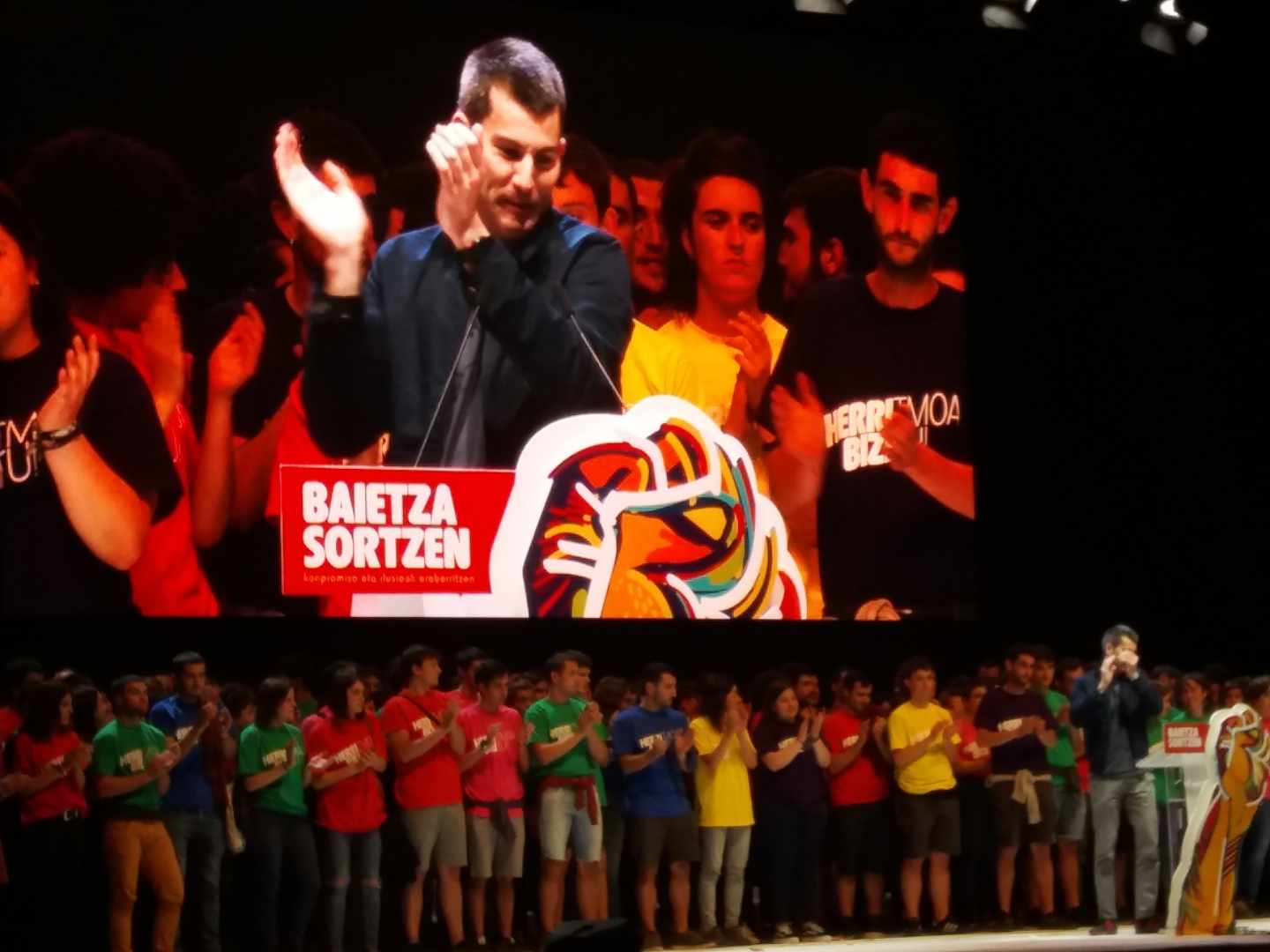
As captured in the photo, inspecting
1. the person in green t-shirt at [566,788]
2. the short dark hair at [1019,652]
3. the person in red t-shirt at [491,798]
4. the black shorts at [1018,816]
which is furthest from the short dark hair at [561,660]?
the black shorts at [1018,816]

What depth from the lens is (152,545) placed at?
29.0 ft

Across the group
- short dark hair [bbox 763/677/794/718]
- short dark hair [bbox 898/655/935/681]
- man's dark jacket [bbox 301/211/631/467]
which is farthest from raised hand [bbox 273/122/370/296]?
short dark hair [bbox 898/655/935/681]

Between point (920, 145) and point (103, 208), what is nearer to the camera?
point (103, 208)

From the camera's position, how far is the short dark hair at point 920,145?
10.8 meters

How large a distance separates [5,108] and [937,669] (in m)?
6.02

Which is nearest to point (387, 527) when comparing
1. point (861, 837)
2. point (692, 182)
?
point (692, 182)

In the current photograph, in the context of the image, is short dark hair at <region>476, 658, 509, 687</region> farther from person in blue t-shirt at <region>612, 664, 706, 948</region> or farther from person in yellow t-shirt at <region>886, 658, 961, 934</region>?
person in yellow t-shirt at <region>886, 658, 961, 934</region>

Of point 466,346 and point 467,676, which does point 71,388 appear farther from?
point 467,676

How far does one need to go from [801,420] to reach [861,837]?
89.5 inches

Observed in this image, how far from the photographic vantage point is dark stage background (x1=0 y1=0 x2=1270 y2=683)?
10.2 metres

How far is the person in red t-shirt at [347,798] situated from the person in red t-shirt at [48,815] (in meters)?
1.03

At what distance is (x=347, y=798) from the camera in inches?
325

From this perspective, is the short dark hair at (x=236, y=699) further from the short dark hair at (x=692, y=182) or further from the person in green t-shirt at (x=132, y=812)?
the short dark hair at (x=692, y=182)

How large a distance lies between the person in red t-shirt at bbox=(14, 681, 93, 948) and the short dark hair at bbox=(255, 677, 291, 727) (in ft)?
2.42
